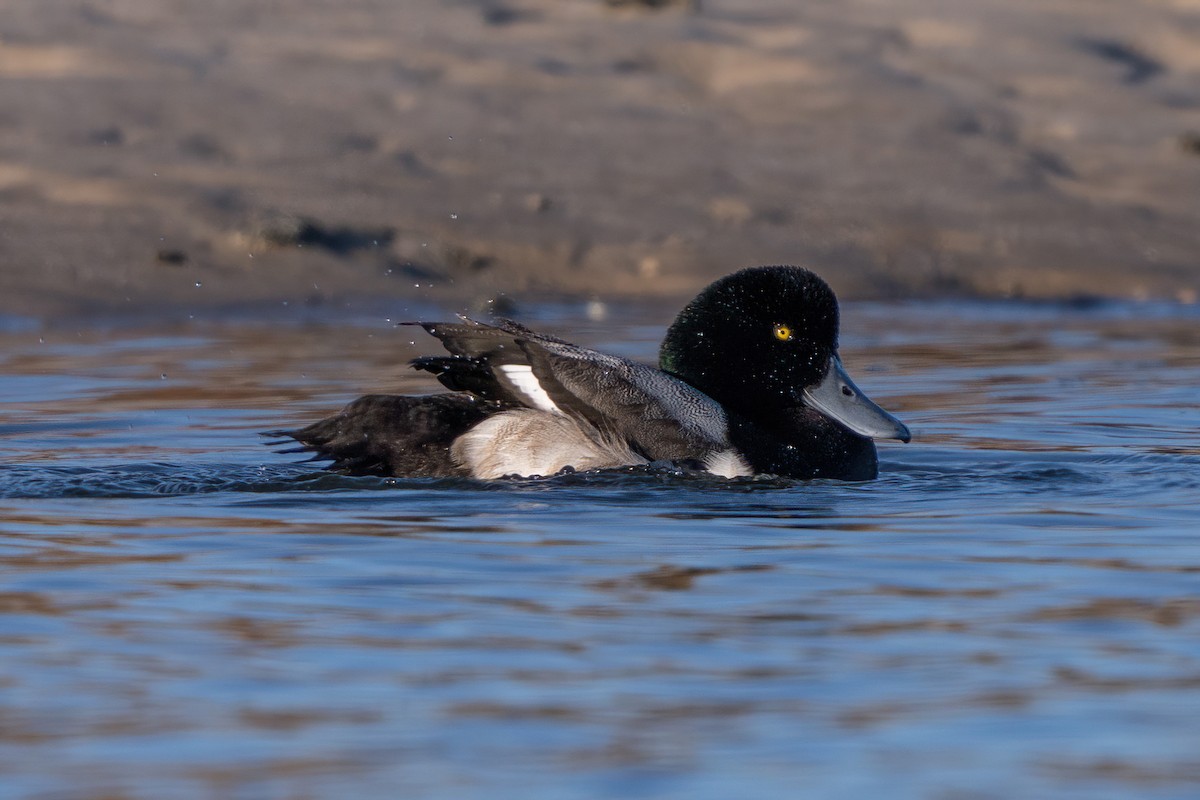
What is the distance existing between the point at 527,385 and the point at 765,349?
86 centimetres

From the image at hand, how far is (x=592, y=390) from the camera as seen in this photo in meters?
5.68

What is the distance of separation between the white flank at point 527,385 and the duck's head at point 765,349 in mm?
600

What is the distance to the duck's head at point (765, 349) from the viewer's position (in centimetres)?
617

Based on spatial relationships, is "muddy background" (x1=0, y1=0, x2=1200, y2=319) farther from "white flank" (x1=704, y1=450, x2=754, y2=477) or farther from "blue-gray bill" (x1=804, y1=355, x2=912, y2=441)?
"white flank" (x1=704, y1=450, x2=754, y2=477)

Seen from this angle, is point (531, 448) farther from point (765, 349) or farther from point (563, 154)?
point (563, 154)

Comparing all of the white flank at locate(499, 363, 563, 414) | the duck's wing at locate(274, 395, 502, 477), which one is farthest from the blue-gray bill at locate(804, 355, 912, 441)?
the duck's wing at locate(274, 395, 502, 477)

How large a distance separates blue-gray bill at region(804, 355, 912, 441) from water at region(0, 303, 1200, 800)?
0.53 feet

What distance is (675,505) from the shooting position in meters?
5.52

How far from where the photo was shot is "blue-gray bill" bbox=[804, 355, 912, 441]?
6.11 m

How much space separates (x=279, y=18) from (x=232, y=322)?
129 inches

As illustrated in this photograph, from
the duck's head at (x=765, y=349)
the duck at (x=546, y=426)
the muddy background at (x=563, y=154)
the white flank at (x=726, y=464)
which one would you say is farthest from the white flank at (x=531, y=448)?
the muddy background at (x=563, y=154)

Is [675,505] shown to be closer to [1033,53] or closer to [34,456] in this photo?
[34,456]

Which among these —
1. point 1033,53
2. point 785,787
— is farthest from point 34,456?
point 1033,53

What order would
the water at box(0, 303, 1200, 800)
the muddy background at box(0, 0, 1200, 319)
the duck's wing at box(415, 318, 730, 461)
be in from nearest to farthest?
the water at box(0, 303, 1200, 800)
the duck's wing at box(415, 318, 730, 461)
the muddy background at box(0, 0, 1200, 319)
